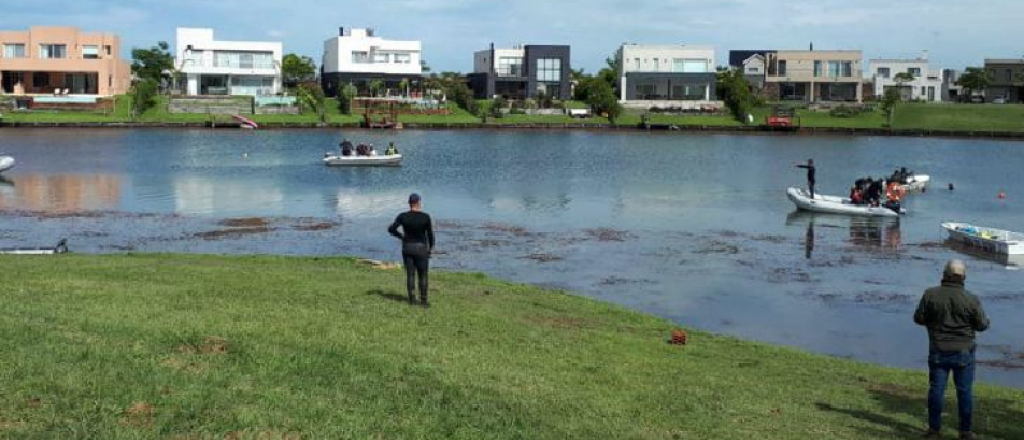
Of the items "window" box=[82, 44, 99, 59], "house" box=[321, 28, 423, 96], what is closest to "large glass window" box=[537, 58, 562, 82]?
"house" box=[321, 28, 423, 96]

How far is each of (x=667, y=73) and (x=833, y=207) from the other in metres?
105

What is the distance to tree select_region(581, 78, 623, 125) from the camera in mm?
136775

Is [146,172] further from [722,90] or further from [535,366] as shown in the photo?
[722,90]

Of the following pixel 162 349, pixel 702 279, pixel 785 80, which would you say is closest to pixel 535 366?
pixel 162 349

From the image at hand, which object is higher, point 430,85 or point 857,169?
point 430,85

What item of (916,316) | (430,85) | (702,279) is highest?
(430,85)

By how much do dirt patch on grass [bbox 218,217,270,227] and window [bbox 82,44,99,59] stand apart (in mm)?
99826

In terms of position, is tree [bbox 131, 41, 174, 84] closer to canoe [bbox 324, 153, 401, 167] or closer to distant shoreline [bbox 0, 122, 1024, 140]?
distant shoreline [bbox 0, 122, 1024, 140]

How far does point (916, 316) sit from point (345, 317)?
→ 327 inches

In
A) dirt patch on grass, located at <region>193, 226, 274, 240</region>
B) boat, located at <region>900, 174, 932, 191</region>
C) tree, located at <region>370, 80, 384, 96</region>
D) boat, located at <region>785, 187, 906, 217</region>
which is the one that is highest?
tree, located at <region>370, 80, 384, 96</region>

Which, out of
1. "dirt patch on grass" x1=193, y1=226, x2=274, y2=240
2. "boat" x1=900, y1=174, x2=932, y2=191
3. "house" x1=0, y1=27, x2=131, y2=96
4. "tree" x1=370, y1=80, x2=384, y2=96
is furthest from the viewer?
"tree" x1=370, y1=80, x2=384, y2=96

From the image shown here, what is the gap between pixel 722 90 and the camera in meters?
149

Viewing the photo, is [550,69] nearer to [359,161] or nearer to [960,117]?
[960,117]

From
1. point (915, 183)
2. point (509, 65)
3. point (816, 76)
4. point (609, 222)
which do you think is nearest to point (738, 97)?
point (816, 76)
